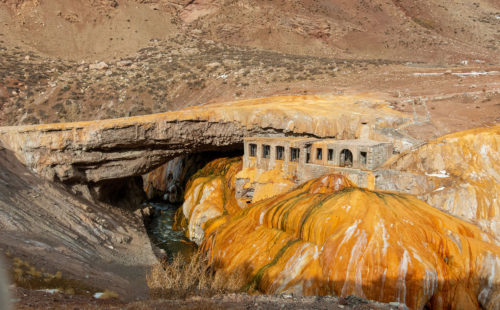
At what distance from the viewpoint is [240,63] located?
135ft

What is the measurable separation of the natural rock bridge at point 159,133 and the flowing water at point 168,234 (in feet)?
15.4

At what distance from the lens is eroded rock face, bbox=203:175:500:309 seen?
1347 cm

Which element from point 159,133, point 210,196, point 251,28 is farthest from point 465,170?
point 251,28

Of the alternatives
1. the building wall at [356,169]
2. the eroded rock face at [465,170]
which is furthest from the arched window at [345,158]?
the eroded rock face at [465,170]

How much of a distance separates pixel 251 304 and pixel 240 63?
35134 millimetres

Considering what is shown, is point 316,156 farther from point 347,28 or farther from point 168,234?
point 347,28

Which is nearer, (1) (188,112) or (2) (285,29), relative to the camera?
(1) (188,112)

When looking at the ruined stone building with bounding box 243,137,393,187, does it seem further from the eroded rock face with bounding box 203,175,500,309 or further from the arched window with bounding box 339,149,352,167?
the eroded rock face with bounding box 203,175,500,309

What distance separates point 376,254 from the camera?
13.8 metres

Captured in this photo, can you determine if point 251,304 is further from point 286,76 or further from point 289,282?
point 286,76

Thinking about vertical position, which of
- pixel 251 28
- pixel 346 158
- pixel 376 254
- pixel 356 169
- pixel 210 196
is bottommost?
pixel 210 196

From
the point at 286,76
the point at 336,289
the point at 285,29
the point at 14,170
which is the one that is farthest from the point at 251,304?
the point at 285,29

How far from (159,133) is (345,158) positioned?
10.8 metres

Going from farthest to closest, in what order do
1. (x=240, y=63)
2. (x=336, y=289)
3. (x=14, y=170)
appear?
(x=240, y=63), (x=14, y=170), (x=336, y=289)
